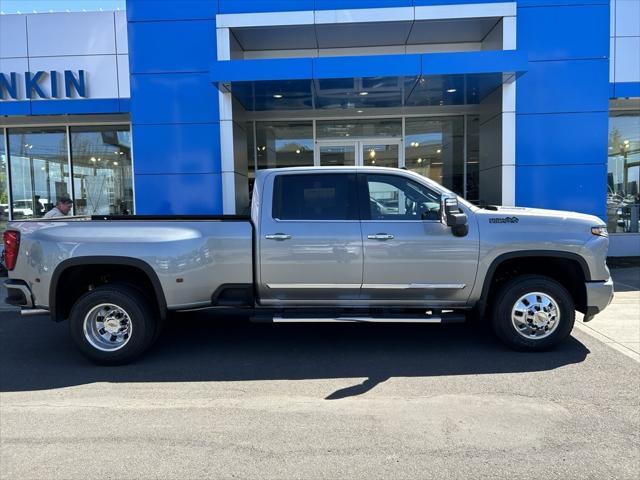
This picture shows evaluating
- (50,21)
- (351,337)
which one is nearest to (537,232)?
(351,337)

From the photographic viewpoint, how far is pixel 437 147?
44.2 feet

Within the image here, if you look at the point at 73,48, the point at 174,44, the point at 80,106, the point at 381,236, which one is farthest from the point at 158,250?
the point at 73,48

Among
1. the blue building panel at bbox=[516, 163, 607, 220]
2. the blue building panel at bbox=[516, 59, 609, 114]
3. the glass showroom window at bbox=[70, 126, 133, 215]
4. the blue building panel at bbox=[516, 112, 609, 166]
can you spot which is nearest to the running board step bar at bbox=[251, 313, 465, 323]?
the blue building panel at bbox=[516, 163, 607, 220]

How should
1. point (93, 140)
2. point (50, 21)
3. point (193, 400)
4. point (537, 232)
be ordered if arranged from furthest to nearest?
point (93, 140) → point (50, 21) → point (537, 232) → point (193, 400)

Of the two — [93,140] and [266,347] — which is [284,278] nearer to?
[266,347]

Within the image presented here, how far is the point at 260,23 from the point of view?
34.1ft

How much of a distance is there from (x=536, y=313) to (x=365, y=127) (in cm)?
885

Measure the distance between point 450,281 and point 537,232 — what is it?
1002mm

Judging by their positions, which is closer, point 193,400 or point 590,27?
point 193,400

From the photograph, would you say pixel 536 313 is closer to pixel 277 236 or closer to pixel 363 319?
pixel 363 319

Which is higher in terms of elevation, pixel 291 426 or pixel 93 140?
pixel 93 140

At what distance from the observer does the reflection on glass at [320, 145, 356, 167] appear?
13.4 m

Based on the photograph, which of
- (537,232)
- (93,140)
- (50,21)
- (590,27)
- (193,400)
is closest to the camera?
(193,400)

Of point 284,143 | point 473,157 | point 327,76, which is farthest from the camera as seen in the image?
point 284,143
